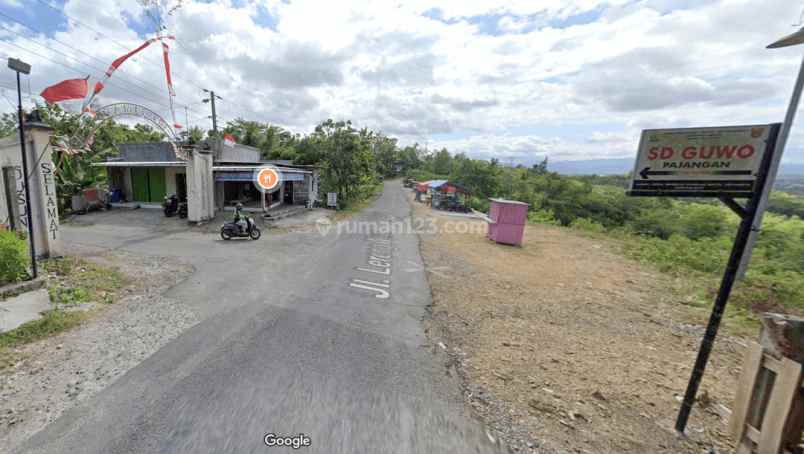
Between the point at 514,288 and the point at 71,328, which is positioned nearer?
the point at 71,328

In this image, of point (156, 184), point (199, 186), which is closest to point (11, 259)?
point (199, 186)

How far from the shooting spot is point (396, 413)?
279 cm

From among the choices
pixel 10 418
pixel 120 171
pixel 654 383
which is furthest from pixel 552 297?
pixel 120 171

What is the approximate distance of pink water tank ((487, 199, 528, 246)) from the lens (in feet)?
39.1

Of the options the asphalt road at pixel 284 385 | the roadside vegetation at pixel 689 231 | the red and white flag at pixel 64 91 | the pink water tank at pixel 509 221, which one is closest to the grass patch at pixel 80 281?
the asphalt road at pixel 284 385

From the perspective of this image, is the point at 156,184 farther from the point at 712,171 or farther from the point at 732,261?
the point at 732,261

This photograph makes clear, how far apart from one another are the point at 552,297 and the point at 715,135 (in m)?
4.58

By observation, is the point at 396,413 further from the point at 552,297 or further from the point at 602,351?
the point at 552,297

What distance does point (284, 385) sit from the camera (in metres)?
3.08

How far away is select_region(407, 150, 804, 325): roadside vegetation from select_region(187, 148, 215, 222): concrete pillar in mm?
16593

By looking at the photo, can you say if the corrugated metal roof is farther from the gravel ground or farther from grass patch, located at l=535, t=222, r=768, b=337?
grass patch, located at l=535, t=222, r=768, b=337

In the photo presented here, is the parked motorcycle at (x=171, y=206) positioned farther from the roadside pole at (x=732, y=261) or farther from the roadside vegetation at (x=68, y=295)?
the roadside pole at (x=732, y=261)

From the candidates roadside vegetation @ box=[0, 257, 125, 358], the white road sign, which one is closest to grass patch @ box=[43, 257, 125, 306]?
roadside vegetation @ box=[0, 257, 125, 358]

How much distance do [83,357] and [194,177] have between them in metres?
10.9
